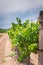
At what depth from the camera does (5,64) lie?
87.1 ft

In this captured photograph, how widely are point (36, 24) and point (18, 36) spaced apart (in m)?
1.79

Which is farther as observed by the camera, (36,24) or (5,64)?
(5,64)

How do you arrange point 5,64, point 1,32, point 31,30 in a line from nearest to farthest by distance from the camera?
point 31,30
point 5,64
point 1,32

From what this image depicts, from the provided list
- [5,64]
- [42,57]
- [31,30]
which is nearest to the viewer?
[42,57]

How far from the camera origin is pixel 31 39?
20422 millimetres

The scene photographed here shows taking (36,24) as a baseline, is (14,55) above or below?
below

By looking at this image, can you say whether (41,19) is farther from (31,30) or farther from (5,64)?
(5,64)

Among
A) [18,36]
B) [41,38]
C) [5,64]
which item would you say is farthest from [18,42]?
[5,64]

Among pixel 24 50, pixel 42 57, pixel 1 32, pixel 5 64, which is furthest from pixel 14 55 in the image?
pixel 1 32

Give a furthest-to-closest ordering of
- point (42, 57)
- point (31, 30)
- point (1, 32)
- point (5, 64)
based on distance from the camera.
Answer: point (1, 32)
point (5, 64)
point (31, 30)
point (42, 57)

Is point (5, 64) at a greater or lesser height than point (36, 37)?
lesser

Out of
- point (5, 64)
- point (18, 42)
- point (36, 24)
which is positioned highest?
point (36, 24)

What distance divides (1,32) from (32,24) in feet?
111

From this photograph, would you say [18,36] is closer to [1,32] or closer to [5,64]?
[5,64]
